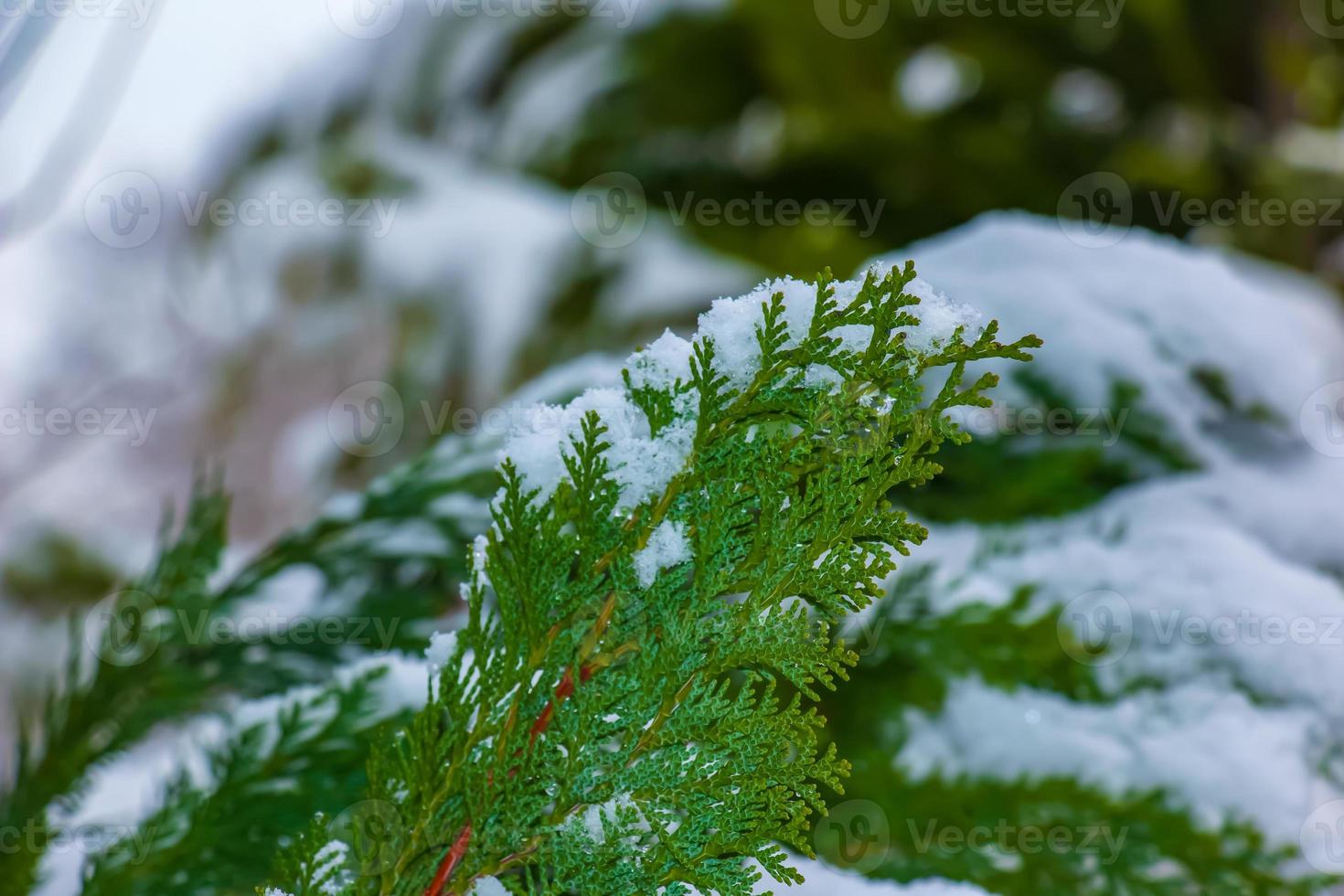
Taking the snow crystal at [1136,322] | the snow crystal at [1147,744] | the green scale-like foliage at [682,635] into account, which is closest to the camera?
the green scale-like foliage at [682,635]

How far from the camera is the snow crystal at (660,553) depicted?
0.33m

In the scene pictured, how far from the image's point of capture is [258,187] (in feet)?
9.40

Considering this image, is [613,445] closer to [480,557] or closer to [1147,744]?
[480,557]

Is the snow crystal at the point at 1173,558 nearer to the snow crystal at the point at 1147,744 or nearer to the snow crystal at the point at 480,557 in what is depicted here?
the snow crystal at the point at 1147,744

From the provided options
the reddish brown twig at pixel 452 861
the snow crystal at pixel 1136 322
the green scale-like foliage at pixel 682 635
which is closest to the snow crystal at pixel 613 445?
the green scale-like foliage at pixel 682 635

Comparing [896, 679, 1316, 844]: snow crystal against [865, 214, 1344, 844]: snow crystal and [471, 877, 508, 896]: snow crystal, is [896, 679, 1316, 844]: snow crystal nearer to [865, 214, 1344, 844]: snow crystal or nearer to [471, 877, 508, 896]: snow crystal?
[865, 214, 1344, 844]: snow crystal

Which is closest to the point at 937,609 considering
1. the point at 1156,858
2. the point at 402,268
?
the point at 1156,858

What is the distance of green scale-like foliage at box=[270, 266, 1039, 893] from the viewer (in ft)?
1.03

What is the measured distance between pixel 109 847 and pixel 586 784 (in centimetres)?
32

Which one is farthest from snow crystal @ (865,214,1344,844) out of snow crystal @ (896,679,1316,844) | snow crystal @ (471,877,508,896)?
snow crystal @ (471,877,508,896)

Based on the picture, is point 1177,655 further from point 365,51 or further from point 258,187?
point 365,51

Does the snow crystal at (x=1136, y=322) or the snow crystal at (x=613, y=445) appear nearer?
the snow crystal at (x=613, y=445)

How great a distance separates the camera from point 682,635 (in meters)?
0.32

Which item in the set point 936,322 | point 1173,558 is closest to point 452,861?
point 936,322
